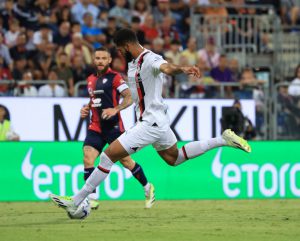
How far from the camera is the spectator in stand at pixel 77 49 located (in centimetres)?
2261

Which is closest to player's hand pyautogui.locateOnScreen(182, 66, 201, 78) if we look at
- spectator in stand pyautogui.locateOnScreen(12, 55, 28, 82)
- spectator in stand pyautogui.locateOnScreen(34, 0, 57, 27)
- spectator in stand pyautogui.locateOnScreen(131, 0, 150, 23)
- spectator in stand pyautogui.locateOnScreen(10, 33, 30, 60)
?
spectator in stand pyautogui.locateOnScreen(12, 55, 28, 82)

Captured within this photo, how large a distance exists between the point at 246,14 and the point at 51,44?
6253mm

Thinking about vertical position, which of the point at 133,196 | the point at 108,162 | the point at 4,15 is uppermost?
the point at 4,15

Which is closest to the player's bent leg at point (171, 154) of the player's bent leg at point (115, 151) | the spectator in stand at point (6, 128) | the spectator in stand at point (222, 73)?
the player's bent leg at point (115, 151)

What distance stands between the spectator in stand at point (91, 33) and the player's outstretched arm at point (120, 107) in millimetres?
8931

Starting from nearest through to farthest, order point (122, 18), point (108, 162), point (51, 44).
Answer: point (108, 162), point (51, 44), point (122, 18)

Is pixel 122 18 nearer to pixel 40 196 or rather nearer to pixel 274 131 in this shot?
pixel 274 131

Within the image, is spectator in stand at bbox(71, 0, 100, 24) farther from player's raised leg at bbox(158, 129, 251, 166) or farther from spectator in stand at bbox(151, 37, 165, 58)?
player's raised leg at bbox(158, 129, 251, 166)

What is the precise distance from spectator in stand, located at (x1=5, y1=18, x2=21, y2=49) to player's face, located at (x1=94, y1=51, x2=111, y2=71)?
324 inches

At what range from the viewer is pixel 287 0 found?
27.9 metres

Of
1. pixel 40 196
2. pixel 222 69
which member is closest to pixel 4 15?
pixel 222 69

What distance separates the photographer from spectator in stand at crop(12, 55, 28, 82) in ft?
70.8

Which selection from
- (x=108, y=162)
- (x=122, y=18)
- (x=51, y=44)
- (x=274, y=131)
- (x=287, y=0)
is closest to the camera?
(x=108, y=162)

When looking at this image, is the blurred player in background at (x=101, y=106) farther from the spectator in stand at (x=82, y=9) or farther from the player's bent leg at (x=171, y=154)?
the spectator in stand at (x=82, y=9)
